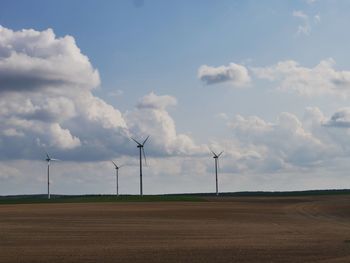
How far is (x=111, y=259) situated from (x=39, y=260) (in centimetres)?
303

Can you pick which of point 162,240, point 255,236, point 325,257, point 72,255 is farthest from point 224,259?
point 255,236

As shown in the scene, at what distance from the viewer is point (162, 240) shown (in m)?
38.2

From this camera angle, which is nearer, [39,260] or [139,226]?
[39,260]

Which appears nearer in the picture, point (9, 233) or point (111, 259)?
point (111, 259)

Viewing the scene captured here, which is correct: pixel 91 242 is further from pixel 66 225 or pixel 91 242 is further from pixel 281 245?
pixel 66 225

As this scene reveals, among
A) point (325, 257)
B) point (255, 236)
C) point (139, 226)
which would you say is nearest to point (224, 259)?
point (325, 257)

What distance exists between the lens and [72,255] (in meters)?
29.9

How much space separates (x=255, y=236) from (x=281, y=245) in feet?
22.9

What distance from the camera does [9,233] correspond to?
142 feet

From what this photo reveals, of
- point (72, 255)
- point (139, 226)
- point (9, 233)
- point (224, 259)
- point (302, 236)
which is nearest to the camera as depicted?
point (224, 259)

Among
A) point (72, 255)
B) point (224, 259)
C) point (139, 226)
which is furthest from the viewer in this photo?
point (139, 226)

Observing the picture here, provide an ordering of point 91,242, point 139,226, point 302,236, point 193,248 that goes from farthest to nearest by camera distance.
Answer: point 139,226
point 302,236
point 91,242
point 193,248

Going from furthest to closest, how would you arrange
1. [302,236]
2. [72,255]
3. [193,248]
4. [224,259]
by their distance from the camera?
[302,236] < [193,248] < [72,255] < [224,259]

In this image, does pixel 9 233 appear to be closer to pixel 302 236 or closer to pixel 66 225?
pixel 66 225
